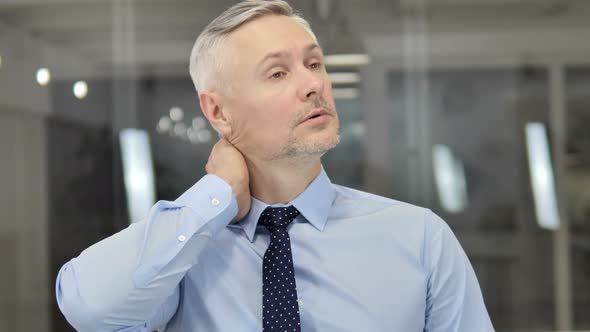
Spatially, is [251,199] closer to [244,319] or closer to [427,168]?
[244,319]

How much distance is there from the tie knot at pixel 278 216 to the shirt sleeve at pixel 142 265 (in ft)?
0.28

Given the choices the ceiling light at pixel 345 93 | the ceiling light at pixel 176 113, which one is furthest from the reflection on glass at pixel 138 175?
the ceiling light at pixel 345 93

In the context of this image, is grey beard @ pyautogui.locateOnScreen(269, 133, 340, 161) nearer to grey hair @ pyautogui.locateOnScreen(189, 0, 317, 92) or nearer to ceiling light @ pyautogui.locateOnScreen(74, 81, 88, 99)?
grey hair @ pyautogui.locateOnScreen(189, 0, 317, 92)

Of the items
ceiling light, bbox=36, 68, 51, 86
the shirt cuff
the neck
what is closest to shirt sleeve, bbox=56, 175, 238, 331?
the shirt cuff

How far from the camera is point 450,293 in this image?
4.07ft

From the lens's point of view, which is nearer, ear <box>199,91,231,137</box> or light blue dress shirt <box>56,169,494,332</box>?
light blue dress shirt <box>56,169,494,332</box>

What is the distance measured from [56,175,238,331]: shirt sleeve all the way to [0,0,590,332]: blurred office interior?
243 cm

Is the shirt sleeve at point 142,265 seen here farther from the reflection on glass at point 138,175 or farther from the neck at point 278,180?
the reflection on glass at point 138,175

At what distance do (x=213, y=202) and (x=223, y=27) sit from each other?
367mm

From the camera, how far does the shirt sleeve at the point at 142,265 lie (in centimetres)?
114

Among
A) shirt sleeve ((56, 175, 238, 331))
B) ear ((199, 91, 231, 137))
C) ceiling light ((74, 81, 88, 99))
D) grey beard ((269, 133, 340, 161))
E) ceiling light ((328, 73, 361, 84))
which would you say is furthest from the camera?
ceiling light ((74, 81, 88, 99))

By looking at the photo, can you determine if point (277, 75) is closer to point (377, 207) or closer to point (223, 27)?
point (223, 27)

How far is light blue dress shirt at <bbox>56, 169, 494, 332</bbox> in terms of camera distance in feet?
3.80

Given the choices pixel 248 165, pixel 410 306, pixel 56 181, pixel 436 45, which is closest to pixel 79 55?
pixel 56 181
